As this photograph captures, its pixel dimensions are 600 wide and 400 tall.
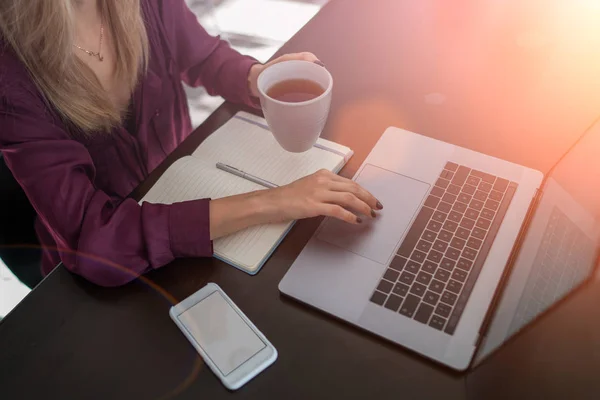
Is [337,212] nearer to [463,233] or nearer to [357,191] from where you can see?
[357,191]

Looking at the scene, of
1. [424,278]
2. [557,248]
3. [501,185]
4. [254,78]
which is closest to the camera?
[557,248]

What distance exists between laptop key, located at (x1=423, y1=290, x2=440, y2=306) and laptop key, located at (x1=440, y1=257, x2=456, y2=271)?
5cm

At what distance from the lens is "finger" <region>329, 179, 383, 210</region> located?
2.33 feet

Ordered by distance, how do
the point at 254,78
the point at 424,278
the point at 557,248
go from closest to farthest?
1. the point at 557,248
2. the point at 424,278
3. the point at 254,78

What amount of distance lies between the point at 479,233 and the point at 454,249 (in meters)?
0.05

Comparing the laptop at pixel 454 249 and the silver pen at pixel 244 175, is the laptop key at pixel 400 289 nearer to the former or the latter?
the laptop at pixel 454 249

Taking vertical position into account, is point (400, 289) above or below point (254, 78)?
below

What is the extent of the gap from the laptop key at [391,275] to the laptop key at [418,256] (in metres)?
0.03

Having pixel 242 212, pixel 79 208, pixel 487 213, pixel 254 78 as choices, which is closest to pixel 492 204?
pixel 487 213

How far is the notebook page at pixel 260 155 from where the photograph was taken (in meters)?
0.80

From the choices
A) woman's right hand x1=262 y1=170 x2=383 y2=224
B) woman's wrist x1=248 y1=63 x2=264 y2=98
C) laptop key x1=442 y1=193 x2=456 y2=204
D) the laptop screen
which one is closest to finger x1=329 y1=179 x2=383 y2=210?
woman's right hand x1=262 y1=170 x2=383 y2=224

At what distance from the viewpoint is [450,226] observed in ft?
2.30

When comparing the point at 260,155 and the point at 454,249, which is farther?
the point at 260,155

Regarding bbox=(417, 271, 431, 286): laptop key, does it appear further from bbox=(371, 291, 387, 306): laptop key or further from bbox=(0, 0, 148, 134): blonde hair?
bbox=(0, 0, 148, 134): blonde hair
